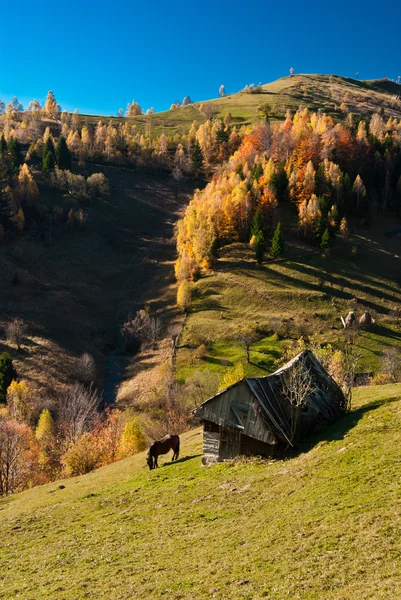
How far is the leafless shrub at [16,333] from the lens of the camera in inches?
3986

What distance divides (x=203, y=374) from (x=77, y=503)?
55336 millimetres

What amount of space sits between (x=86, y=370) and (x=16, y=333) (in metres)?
21.0

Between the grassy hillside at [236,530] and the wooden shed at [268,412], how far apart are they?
1.53 m


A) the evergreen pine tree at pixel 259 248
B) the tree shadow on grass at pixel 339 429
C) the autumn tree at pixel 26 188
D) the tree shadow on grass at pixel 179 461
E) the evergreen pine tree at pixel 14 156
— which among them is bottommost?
the tree shadow on grass at pixel 179 461

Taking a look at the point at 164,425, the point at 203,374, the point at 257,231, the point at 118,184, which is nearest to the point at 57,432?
the point at 164,425

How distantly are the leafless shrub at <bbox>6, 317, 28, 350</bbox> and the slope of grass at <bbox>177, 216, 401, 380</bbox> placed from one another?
3965cm

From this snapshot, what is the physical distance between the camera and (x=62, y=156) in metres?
195

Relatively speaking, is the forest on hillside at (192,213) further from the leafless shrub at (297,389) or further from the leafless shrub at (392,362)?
the leafless shrub at (297,389)

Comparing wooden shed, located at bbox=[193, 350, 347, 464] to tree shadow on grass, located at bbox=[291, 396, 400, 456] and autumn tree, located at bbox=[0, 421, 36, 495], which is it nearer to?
tree shadow on grass, located at bbox=[291, 396, 400, 456]

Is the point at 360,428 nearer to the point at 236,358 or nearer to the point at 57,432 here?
the point at 57,432

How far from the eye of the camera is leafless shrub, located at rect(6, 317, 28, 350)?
101250 mm

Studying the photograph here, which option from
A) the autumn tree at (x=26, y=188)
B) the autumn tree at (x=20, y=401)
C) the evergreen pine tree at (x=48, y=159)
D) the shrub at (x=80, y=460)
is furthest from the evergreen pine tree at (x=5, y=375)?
the evergreen pine tree at (x=48, y=159)

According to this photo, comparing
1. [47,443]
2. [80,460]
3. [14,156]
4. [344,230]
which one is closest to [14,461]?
[80,460]

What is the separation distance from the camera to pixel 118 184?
653 feet
